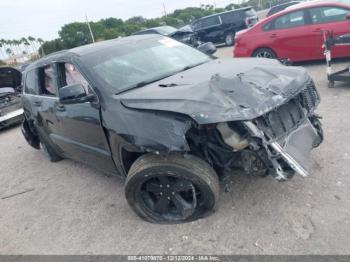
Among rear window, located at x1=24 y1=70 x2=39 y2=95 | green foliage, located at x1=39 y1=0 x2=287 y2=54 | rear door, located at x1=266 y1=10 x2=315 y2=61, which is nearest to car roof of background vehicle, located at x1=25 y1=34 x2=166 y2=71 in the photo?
rear window, located at x1=24 y1=70 x2=39 y2=95

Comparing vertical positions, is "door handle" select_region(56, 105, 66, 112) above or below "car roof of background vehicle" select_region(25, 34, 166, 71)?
A: below

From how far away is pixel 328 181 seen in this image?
3.64 m

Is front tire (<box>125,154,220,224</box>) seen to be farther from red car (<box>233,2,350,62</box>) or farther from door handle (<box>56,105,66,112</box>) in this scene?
red car (<box>233,2,350,62</box>)

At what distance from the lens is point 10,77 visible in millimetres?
8805

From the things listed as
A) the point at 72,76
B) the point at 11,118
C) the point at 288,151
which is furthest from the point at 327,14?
the point at 11,118

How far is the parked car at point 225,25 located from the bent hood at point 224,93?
1314 cm

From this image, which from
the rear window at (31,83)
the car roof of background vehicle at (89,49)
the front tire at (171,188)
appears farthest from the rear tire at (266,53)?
the front tire at (171,188)

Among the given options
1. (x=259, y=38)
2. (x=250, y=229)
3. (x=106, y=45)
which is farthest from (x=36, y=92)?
(x=259, y=38)

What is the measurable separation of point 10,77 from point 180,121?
722cm

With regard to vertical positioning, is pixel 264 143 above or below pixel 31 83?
below

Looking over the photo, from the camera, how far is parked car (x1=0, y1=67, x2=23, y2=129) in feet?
28.6

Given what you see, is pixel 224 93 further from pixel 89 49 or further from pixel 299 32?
pixel 299 32

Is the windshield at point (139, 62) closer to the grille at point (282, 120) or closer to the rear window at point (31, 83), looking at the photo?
the grille at point (282, 120)

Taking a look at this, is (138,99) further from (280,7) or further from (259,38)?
(280,7)
